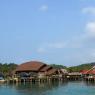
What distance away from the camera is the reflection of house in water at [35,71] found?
4321 inches

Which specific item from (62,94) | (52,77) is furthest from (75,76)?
(62,94)

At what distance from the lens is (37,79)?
4198 inches

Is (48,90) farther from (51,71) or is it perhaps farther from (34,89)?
(51,71)

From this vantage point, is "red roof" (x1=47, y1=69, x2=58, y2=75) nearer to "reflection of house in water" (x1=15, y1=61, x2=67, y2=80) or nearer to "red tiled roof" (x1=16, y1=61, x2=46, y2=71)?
"reflection of house in water" (x1=15, y1=61, x2=67, y2=80)

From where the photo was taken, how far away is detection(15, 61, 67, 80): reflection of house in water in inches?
4321

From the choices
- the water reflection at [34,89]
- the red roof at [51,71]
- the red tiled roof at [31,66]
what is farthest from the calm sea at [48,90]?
the red roof at [51,71]

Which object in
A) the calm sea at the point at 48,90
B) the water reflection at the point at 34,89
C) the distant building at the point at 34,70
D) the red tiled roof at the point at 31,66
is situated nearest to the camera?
the calm sea at the point at 48,90

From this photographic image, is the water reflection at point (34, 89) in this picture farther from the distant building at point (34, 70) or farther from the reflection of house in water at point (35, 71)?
the distant building at point (34, 70)

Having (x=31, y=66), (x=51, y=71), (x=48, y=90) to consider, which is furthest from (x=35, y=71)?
(x=48, y=90)

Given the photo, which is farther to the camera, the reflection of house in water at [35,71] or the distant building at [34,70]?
the distant building at [34,70]

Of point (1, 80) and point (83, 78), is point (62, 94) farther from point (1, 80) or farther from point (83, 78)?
point (83, 78)

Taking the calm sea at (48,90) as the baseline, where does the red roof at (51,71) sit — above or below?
above

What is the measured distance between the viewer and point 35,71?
113 metres

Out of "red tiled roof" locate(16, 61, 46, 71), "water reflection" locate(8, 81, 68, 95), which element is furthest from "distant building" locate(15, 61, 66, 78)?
"water reflection" locate(8, 81, 68, 95)
